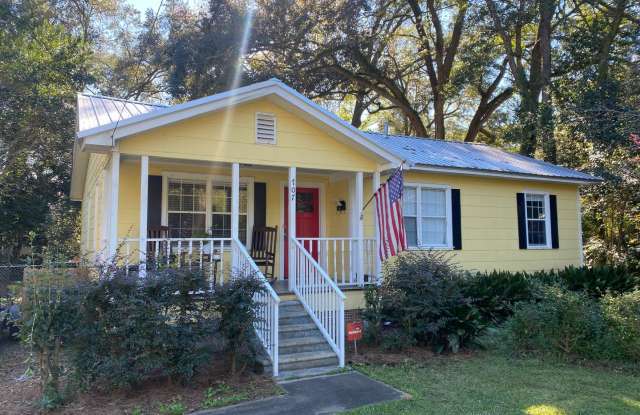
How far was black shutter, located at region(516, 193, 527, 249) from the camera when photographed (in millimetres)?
11461

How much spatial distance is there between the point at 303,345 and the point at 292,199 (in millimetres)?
2548

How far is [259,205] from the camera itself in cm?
962

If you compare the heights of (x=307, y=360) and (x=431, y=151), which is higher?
(x=431, y=151)

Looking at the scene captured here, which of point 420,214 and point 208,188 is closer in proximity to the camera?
point 208,188

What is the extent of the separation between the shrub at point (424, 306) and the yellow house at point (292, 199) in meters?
0.90

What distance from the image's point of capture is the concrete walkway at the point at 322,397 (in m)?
4.92

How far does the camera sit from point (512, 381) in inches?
237

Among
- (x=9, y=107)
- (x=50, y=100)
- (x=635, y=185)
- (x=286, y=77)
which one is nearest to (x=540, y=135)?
(x=635, y=185)

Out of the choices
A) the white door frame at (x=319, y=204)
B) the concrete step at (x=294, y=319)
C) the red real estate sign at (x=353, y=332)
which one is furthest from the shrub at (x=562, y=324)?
the white door frame at (x=319, y=204)

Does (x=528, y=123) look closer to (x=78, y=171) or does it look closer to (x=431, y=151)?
(x=431, y=151)

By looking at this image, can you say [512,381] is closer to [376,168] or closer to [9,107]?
[376,168]

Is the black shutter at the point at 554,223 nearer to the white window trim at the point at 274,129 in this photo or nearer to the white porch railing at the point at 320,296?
the white porch railing at the point at 320,296

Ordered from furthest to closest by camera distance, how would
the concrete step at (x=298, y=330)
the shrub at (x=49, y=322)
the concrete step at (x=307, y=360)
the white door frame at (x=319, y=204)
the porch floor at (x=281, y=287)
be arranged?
the white door frame at (x=319, y=204)
the porch floor at (x=281, y=287)
the concrete step at (x=298, y=330)
the concrete step at (x=307, y=360)
the shrub at (x=49, y=322)

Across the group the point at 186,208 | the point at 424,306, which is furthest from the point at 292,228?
the point at 424,306
